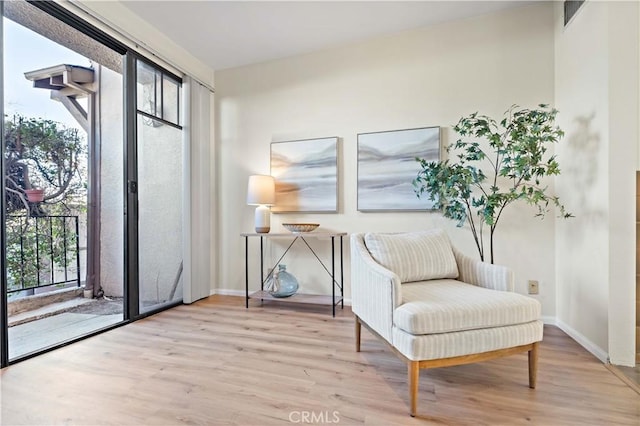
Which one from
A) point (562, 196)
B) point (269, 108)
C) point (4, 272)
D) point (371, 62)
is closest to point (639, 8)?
point (562, 196)

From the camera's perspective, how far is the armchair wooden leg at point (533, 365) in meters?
1.58

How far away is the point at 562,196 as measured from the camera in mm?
2453

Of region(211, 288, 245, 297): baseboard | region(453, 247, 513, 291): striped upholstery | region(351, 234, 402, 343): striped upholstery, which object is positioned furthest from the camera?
region(211, 288, 245, 297): baseboard

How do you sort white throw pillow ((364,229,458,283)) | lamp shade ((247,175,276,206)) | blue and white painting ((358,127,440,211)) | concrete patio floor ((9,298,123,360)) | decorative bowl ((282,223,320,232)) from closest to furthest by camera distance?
white throw pillow ((364,229,458,283)) → concrete patio floor ((9,298,123,360)) → blue and white painting ((358,127,440,211)) → decorative bowl ((282,223,320,232)) → lamp shade ((247,175,276,206))

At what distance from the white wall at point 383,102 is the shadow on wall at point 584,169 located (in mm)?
421

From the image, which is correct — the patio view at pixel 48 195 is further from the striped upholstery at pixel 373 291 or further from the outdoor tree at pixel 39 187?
the striped upholstery at pixel 373 291

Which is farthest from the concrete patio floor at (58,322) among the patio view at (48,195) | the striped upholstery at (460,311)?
the striped upholstery at (460,311)

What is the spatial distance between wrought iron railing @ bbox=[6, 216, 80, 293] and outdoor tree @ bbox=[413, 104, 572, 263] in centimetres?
282

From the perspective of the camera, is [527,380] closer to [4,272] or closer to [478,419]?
[478,419]

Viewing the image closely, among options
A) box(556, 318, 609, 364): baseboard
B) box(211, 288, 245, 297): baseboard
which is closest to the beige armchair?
box(556, 318, 609, 364): baseboard

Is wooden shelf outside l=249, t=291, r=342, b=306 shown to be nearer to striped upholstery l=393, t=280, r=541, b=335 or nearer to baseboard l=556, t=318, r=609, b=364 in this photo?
striped upholstery l=393, t=280, r=541, b=335

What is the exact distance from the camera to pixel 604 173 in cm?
193

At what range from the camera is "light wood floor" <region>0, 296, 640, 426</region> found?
1.39m

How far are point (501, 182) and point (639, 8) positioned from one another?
1294 millimetres
